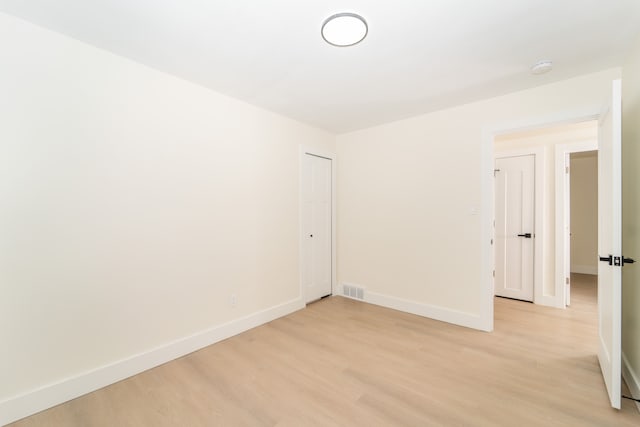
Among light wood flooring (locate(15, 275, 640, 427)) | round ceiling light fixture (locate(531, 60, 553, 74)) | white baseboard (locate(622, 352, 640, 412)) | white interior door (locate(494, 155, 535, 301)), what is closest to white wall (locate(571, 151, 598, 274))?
white interior door (locate(494, 155, 535, 301))

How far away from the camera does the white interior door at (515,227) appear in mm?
3842

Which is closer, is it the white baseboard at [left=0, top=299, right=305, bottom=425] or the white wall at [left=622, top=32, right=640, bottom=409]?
the white baseboard at [left=0, top=299, right=305, bottom=425]

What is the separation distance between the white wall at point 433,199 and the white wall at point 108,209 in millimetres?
1643

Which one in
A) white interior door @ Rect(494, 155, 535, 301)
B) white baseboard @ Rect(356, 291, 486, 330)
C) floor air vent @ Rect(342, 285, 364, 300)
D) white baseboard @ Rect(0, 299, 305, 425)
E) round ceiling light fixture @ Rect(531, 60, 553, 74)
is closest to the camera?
white baseboard @ Rect(0, 299, 305, 425)

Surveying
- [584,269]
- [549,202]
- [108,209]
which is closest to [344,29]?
[108,209]

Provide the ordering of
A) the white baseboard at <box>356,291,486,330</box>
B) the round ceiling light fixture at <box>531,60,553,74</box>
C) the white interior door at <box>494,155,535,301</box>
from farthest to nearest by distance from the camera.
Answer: the white interior door at <box>494,155,535,301</box>, the white baseboard at <box>356,291,486,330</box>, the round ceiling light fixture at <box>531,60,553,74</box>

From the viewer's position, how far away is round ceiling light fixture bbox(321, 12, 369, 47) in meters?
1.67

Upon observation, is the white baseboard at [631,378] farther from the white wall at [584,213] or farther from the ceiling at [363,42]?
the white wall at [584,213]

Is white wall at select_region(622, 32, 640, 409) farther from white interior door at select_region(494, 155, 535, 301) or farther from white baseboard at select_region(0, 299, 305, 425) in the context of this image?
white baseboard at select_region(0, 299, 305, 425)

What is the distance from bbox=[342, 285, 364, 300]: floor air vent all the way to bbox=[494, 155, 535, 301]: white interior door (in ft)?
6.96

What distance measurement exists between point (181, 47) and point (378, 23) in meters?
1.44

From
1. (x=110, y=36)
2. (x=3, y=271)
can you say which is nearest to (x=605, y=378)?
(x=3, y=271)

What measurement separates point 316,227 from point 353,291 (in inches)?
44.2

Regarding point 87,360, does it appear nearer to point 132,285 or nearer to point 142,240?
point 132,285
